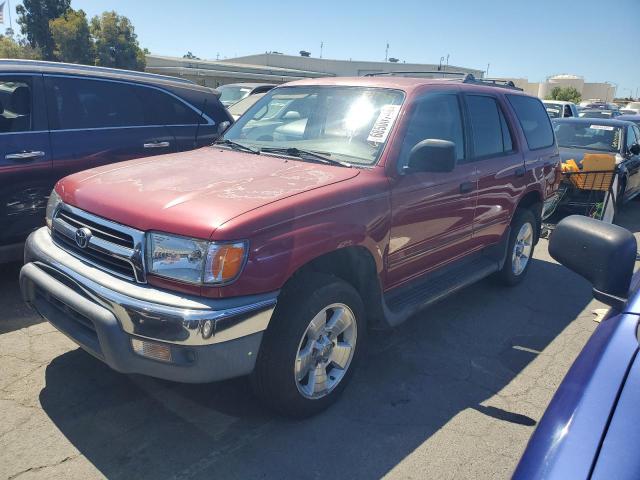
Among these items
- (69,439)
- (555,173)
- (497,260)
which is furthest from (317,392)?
(555,173)

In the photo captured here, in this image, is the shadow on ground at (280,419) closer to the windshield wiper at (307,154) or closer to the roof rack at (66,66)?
the windshield wiper at (307,154)

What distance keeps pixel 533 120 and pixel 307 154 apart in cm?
309

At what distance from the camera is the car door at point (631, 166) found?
877 centimetres

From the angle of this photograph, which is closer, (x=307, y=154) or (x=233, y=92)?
(x=307, y=154)

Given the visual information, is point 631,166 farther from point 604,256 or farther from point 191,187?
point 191,187

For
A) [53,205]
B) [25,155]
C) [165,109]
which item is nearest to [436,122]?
[53,205]

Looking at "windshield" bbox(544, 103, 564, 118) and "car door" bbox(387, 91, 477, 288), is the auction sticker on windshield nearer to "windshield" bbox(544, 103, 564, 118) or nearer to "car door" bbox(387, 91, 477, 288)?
"car door" bbox(387, 91, 477, 288)

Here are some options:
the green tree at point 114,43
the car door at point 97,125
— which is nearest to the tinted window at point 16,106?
the car door at point 97,125

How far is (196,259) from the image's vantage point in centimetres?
249

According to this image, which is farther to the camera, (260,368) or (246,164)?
(246,164)

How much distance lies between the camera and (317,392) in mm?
3057

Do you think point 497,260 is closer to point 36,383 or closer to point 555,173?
point 555,173

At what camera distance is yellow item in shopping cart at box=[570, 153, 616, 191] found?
6992 millimetres

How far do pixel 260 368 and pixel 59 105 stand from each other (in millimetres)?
3428
